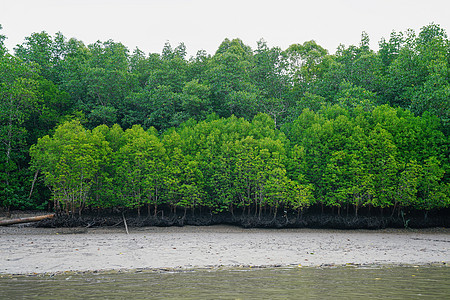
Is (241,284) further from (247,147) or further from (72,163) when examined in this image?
(72,163)

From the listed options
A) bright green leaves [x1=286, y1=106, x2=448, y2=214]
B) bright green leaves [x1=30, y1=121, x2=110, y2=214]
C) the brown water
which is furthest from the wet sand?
bright green leaves [x1=286, y1=106, x2=448, y2=214]

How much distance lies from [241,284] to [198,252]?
27.8 ft

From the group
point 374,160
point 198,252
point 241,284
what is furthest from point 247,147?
point 241,284

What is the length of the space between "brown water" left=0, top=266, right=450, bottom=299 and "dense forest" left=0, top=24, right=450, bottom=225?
2107cm

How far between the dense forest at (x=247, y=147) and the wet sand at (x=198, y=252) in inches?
289

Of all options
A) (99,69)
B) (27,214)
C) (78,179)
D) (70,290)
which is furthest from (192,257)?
(99,69)

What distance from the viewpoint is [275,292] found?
36.3ft

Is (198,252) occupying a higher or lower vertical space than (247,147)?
lower

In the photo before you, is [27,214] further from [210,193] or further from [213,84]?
A: [213,84]

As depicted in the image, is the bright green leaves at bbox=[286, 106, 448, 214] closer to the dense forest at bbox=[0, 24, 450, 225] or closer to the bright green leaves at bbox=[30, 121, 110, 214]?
the dense forest at bbox=[0, 24, 450, 225]

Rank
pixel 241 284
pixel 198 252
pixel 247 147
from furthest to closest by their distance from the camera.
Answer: pixel 247 147, pixel 198 252, pixel 241 284

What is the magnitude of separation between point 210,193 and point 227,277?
25.6m

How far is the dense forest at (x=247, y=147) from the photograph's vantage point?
118ft

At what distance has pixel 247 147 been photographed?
3841 centimetres
